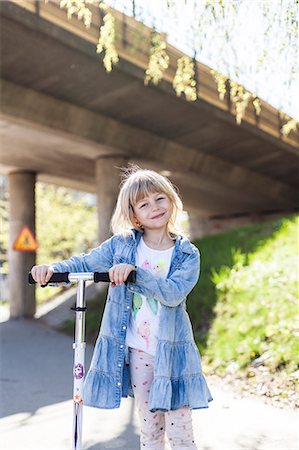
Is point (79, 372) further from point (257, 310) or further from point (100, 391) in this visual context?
point (257, 310)

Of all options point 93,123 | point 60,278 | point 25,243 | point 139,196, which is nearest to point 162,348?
point 60,278

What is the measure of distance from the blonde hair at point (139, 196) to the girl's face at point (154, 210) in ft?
0.08

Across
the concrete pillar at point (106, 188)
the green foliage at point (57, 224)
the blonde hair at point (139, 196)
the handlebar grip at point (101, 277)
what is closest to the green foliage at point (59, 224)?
the green foliage at point (57, 224)

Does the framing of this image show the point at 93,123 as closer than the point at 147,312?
No

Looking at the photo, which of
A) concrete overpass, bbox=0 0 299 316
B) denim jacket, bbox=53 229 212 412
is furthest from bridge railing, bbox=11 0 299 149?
denim jacket, bbox=53 229 212 412

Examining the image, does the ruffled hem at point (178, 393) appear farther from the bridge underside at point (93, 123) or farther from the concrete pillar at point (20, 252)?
the concrete pillar at point (20, 252)

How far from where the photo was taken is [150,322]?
2750 mm

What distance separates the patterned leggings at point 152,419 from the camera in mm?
2682

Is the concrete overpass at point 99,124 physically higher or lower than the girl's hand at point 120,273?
higher

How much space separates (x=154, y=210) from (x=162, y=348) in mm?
678

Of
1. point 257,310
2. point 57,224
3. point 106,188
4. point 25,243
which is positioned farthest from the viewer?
point 57,224

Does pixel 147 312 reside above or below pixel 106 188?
below

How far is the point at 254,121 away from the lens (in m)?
14.2

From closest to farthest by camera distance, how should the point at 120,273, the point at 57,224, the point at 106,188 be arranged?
1. the point at 120,273
2. the point at 106,188
3. the point at 57,224
